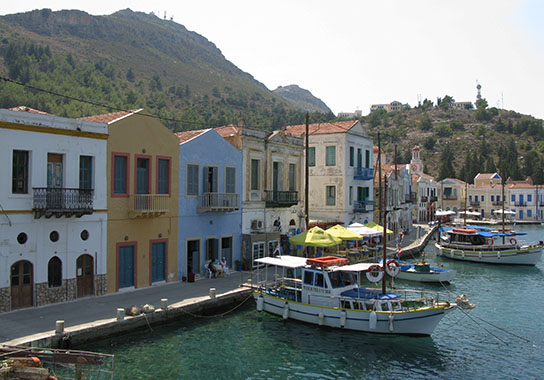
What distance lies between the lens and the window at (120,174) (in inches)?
855

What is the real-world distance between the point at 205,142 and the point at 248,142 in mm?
3787

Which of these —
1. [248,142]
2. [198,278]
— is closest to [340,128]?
[248,142]

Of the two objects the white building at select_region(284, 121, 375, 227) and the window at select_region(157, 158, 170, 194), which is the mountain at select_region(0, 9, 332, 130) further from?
the window at select_region(157, 158, 170, 194)

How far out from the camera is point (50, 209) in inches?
724

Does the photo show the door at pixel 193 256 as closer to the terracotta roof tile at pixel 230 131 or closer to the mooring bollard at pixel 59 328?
the terracotta roof tile at pixel 230 131

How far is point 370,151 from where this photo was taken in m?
44.4

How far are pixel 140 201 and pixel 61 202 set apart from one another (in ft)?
13.3

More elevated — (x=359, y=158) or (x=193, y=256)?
(x=359, y=158)

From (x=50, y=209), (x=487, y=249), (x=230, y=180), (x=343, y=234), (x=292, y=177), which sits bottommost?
(x=487, y=249)

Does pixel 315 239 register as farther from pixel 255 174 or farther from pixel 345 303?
pixel 345 303

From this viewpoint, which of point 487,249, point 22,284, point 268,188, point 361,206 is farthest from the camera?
point 487,249

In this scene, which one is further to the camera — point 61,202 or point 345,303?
point 345,303

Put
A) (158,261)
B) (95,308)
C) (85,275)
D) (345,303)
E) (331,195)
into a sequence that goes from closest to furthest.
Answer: (95,308) < (345,303) < (85,275) < (158,261) < (331,195)

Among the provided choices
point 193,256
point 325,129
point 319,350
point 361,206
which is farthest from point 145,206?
point 361,206
